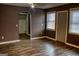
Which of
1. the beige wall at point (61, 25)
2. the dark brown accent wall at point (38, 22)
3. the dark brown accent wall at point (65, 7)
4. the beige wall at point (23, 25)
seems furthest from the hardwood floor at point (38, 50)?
the beige wall at point (23, 25)

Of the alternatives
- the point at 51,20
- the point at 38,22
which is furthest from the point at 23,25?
the point at 51,20

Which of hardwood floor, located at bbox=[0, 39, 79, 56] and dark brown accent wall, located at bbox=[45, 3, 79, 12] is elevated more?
dark brown accent wall, located at bbox=[45, 3, 79, 12]

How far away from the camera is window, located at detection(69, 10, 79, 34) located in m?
4.73

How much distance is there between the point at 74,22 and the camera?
4.86 m

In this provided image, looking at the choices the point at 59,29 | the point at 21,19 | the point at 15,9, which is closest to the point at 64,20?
the point at 59,29

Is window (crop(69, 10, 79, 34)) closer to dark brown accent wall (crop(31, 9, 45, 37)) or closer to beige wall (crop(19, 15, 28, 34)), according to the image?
dark brown accent wall (crop(31, 9, 45, 37))

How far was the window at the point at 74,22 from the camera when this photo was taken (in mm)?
4729

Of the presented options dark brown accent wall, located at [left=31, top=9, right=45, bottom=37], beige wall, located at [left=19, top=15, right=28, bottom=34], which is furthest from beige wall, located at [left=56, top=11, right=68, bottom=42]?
beige wall, located at [left=19, top=15, right=28, bottom=34]

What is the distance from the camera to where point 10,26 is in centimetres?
549

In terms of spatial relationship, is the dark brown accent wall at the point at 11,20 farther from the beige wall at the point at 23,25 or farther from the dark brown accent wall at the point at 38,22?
the beige wall at the point at 23,25

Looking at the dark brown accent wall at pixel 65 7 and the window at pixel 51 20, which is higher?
the dark brown accent wall at pixel 65 7

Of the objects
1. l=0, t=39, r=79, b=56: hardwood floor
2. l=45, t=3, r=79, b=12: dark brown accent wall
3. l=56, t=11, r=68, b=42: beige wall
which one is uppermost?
l=45, t=3, r=79, b=12: dark brown accent wall

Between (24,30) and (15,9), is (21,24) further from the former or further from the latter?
(15,9)

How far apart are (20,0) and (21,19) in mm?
7836
